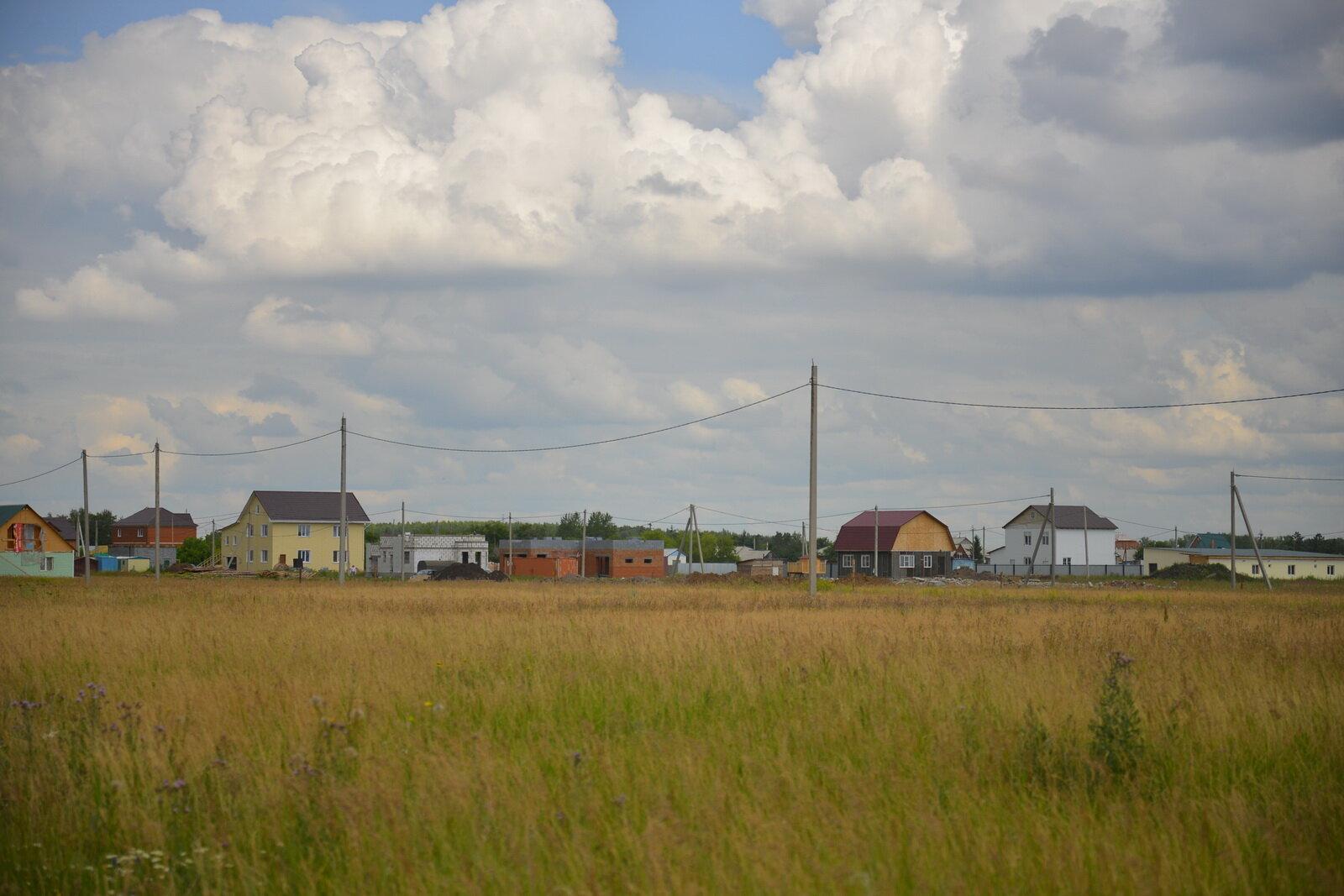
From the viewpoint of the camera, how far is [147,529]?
148 m

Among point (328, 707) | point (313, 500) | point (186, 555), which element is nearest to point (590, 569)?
point (313, 500)

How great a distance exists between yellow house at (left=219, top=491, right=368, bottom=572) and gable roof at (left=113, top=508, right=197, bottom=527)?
5527 cm

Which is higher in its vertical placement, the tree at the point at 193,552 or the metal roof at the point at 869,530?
the metal roof at the point at 869,530

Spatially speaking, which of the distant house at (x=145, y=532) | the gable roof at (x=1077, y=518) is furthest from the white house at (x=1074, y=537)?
the distant house at (x=145, y=532)

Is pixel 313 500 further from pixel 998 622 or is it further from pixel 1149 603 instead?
pixel 998 622

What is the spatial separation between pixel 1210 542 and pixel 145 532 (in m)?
127

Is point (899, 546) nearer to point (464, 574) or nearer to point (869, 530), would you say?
point (869, 530)

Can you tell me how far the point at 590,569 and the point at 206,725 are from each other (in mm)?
90410

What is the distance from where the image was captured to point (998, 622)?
22016mm

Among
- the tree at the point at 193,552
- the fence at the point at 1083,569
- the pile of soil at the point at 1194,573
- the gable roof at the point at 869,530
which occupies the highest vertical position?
the gable roof at the point at 869,530

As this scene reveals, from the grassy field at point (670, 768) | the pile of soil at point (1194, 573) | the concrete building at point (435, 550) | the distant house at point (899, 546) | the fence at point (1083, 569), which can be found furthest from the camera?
the concrete building at point (435, 550)

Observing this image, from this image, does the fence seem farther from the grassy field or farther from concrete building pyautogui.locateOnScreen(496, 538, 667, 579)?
the grassy field

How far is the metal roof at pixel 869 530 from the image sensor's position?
321ft

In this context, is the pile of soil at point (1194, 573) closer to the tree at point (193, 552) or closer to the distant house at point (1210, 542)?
the distant house at point (1210, 542)
